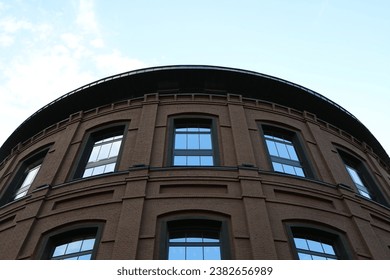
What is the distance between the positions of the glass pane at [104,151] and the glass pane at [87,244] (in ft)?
13.2

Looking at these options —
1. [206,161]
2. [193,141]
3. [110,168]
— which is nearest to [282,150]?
[206,161]

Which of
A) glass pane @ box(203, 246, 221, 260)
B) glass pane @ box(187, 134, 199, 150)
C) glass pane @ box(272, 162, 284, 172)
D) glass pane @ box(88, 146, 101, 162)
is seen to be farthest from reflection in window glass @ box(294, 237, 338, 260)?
glass pane @ box(88, 146, 101, 162)

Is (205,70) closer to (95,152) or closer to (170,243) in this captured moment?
(95,152)

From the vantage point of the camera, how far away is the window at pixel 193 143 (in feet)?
44.7

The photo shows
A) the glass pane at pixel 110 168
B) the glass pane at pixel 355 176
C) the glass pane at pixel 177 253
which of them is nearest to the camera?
the glass pane at pixel 177 253

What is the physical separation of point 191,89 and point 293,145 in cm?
518

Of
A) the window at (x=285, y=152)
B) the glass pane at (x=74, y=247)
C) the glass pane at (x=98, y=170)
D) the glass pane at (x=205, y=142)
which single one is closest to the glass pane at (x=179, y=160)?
the glass pane at (x=205, y=142)

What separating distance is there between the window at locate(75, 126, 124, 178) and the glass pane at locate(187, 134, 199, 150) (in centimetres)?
269

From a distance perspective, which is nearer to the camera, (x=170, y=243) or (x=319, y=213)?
(x=170, y=243)

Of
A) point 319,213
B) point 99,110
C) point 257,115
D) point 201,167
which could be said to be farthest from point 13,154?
point 319,213

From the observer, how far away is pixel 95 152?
1524cm

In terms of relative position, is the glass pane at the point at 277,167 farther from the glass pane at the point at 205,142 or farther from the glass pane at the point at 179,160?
the glass pane at the point at 179,160

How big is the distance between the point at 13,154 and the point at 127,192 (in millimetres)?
9249

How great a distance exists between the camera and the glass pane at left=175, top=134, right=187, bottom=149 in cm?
1431
